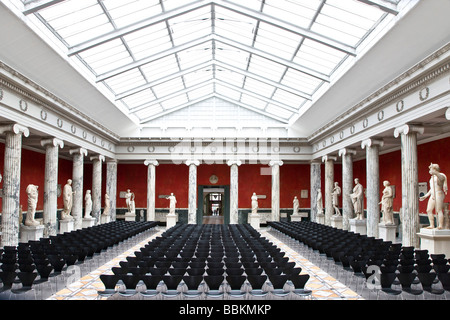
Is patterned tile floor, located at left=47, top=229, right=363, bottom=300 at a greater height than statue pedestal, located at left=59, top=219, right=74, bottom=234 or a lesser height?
lesser

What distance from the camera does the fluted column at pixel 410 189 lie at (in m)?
15.3

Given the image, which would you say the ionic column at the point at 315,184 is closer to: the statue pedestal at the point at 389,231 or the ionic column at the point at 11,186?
the statue pedestal at the point at 389,231

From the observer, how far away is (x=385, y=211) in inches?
725

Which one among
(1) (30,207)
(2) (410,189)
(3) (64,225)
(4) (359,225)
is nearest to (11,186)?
(1) (30,207)

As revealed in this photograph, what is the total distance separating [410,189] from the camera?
15.5m

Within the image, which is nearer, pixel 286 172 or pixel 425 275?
pixel 425 275

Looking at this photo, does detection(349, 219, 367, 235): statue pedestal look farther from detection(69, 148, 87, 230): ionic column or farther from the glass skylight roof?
detection(69, 148, 87, 230): ionic column

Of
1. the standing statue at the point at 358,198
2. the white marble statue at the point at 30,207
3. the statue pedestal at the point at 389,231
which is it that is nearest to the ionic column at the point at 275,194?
the standing statue at the point at 358,198

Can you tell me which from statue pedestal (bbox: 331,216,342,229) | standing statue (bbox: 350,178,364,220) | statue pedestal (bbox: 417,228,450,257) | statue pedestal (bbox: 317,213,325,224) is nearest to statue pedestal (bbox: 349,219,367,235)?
standing statue (bbox: 350,178,364,220)

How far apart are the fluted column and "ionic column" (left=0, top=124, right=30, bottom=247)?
16.3m

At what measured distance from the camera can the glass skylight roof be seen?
14766mm
